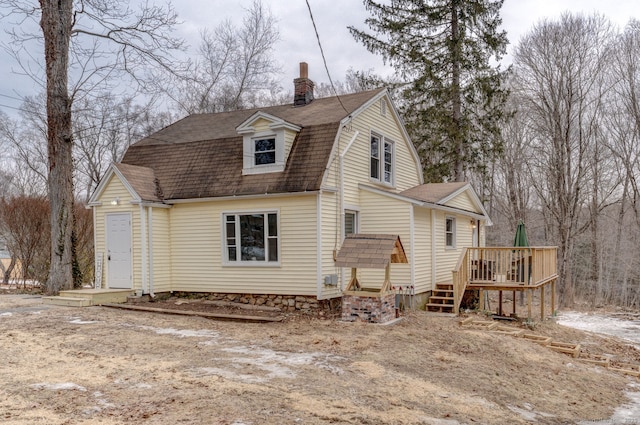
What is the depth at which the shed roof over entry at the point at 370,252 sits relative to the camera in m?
10.4

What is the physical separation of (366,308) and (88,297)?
291 inches

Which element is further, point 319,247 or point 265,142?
point 265,142

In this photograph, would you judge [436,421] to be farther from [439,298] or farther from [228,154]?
[228,154]

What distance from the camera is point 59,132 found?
553 inches

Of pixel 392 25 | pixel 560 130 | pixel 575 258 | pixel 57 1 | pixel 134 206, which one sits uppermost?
pixel 392 25

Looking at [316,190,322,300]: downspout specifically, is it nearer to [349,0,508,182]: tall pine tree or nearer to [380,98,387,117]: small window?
[380,98,387,117]: small window

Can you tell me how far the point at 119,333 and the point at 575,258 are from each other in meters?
24.6

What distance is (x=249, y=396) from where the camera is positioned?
18.7 ft

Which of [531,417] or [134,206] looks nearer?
[531,417]

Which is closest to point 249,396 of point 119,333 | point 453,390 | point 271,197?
point 453,390

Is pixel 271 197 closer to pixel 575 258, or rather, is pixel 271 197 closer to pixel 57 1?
pixel 57 1

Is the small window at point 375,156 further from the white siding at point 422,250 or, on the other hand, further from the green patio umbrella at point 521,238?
the green patio umbrella at point 521,238

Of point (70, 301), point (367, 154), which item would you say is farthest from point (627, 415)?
point (70, 301)

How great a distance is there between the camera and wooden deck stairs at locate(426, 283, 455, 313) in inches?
540
